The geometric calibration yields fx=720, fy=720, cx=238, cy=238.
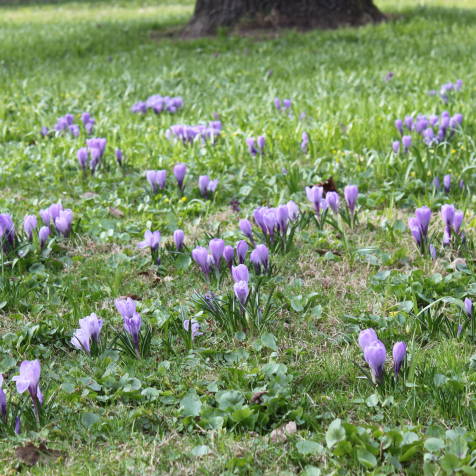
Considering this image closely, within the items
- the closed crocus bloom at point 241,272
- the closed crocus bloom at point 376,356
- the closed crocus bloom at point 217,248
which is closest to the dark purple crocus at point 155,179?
the closed crocus bloom at point 217,248

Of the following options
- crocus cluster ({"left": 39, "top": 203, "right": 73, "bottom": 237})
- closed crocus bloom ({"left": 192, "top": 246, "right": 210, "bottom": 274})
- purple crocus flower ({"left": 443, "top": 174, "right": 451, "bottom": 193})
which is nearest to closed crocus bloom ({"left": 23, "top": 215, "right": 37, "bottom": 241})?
crocus cluster ({"left": 39, "top": 203, "right": 73, "bottom": 237})

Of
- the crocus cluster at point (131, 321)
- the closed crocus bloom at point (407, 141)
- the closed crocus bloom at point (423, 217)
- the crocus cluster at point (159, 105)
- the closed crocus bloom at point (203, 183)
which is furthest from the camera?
the crocus cluster at point (159, 105)

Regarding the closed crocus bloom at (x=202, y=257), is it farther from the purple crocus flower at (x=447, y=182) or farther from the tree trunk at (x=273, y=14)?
the tree trunk at (x=273, y=14)

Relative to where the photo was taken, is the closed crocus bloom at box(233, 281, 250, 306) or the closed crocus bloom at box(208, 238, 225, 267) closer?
the closed crocus bloom at box(233, 281, 250, 306)

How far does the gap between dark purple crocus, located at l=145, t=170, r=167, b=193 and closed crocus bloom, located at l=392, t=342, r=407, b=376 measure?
224 cm

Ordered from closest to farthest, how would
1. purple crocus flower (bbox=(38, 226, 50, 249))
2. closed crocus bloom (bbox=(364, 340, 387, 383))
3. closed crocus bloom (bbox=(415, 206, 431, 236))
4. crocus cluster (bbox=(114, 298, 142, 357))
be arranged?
closed crocus bloom (bbox=(364, 340, 387, 383))
crocus cluster (bbox=(114, 298, 142, 357))
closed crocus bloom (bbox=(415, 206, 431, 236))
purple crocus flower (bbox=(38, 226, 50, 249))

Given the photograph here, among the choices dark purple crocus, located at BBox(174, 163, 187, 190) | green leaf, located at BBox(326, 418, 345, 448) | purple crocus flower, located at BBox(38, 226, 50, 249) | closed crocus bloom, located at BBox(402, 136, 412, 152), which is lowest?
green leaf, located at BBox(326, 418, 345, 448)

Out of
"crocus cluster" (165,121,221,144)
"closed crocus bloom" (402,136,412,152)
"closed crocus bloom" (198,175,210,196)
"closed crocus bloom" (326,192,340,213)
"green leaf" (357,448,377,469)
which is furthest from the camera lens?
"crocus cluster" (165,121,221,144)

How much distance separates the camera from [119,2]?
21.4m

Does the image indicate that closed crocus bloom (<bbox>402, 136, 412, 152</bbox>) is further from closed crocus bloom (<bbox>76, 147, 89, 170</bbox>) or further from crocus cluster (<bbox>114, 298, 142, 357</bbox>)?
crocus cluster (<bbox>114, 298, 142, 357</bbox>)

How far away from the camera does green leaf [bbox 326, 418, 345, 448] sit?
1952mm

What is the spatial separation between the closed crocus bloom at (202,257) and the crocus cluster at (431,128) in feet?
6.21

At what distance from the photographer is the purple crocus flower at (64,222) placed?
3529 millimetres

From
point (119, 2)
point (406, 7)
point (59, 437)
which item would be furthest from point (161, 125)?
point (119, 2)
